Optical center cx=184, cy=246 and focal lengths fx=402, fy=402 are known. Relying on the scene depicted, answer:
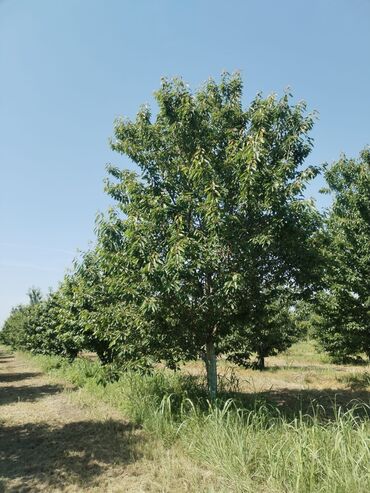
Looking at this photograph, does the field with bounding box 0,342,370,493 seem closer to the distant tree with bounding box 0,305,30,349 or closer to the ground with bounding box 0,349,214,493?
the ground with bounding box 0,349,214,493

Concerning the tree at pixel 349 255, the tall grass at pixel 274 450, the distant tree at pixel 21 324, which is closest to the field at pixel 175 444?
the tall grass at pixel 274 450

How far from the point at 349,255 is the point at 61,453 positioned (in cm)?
1118

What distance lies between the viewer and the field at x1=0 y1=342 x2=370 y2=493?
4.99 metres

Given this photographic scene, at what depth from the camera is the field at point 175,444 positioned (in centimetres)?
499

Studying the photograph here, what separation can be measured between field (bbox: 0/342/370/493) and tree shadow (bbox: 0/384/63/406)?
1.55 metres

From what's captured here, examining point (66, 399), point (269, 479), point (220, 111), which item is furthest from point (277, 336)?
point (269, 479)

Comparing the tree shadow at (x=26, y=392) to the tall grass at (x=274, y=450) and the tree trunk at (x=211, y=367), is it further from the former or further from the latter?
the tree trunk at (x=211, y=367)

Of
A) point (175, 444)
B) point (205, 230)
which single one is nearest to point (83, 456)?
point (175, 444)

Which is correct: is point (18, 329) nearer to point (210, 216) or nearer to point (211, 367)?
point (211, 367)

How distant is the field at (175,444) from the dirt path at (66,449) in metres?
0.02

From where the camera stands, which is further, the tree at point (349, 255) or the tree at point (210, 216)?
the tree at point (349, 255)

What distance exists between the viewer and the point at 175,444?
7.12m

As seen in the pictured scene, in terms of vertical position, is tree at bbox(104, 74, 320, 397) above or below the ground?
above

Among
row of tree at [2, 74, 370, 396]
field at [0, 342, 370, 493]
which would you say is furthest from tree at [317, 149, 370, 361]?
row of tree at [2, 74, 370, 396]
